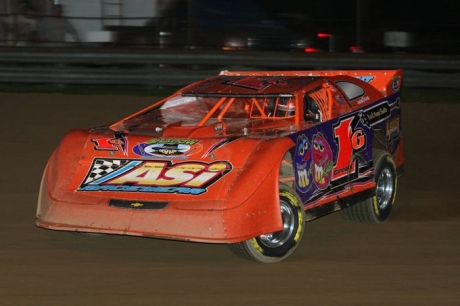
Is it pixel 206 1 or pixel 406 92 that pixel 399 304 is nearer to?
pixel 406 92

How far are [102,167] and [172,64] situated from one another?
29.3 feet

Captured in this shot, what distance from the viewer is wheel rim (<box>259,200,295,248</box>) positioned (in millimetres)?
6602

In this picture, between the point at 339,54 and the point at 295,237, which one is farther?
the point at 339,54

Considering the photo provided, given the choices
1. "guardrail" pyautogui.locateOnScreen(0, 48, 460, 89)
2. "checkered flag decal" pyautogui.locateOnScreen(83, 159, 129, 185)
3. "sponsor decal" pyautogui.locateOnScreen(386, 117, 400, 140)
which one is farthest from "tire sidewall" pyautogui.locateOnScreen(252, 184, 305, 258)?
"guardrail" pyautogui.locateOnScreen(0, 48, 460, 89)

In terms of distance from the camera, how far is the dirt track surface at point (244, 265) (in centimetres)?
578

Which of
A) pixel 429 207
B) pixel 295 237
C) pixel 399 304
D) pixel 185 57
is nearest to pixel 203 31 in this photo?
pixel 185 57

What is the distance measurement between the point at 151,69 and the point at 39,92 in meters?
2.02

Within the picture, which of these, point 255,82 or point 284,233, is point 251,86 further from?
point 284,233

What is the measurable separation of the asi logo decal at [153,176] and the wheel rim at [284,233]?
0.56 meters

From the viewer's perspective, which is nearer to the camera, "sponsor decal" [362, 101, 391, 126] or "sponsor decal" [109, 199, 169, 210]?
"sponsor decal" [109, 199, 169, 210]

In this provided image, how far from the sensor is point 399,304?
563cm

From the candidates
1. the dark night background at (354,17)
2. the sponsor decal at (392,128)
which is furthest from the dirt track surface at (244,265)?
the dark night background at (354,17)

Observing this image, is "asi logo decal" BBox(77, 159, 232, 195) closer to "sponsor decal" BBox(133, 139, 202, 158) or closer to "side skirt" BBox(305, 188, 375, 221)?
"sponsor decal" BBox(133, 139, 202, 158)

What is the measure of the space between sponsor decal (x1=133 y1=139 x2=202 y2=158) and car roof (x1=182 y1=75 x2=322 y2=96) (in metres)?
0.92
